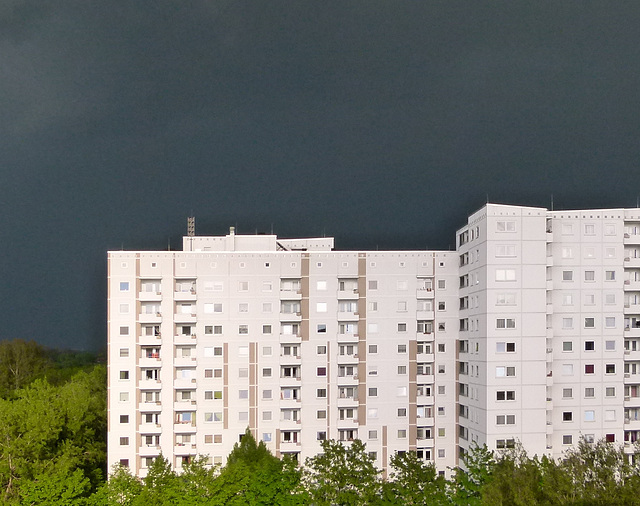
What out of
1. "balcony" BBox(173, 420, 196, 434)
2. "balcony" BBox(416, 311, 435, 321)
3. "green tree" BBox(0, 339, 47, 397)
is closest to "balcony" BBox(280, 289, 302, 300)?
"balcony" BBox(416, 311, 435, 321)

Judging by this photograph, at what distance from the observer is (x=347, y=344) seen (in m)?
65.4

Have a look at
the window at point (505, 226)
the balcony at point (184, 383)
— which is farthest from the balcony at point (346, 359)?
the window at point (505, 226)

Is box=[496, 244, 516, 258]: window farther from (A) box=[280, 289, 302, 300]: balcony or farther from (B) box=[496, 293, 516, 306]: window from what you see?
A: (A) box=[280, 289, 302, 300]: balcony

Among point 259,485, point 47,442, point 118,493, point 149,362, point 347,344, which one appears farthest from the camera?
point 347,344

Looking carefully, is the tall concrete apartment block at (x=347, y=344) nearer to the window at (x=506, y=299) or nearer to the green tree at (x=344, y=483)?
the window at (x=506, y=299)

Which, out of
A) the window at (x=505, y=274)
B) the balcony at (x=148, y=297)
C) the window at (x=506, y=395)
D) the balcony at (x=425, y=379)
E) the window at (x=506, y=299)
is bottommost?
the window at (x=506, y=395)

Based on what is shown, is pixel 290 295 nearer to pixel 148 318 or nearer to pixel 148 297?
pixel 148 297

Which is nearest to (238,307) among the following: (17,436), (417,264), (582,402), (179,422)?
(179,422)

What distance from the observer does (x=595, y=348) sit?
5903cm

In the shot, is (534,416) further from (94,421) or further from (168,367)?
(94,421)

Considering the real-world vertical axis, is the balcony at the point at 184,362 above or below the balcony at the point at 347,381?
above

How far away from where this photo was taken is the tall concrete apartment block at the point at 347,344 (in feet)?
194

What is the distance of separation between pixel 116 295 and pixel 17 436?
56.5ft

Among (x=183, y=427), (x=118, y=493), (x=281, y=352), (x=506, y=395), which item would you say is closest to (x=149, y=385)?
(x=183, y=427)
